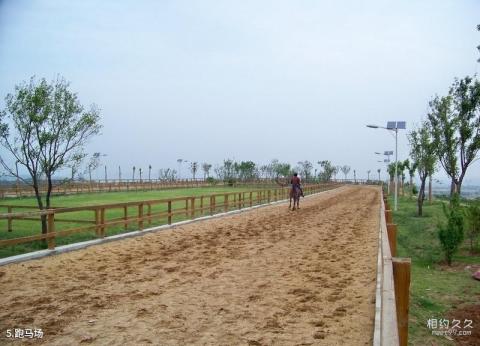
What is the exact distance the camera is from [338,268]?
8.12 meters

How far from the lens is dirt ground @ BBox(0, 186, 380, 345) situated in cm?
494

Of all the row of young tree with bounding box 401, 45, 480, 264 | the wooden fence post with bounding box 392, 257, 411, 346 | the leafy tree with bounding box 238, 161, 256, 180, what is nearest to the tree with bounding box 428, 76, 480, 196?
the row of young tree with bounding box 401, 45, 480, 264

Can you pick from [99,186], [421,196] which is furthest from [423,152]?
[99,186]

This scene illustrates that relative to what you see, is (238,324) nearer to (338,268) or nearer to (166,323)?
(166,323)

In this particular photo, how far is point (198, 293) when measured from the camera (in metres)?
6.55

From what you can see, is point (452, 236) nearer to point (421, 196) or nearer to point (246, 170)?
point (421, 196)

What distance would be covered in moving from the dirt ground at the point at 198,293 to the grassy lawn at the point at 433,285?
73 cm

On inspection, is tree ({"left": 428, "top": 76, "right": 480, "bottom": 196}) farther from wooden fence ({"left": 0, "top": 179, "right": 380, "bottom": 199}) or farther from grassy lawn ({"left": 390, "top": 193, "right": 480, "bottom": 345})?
wooden fence ({"left": 0, "top": 179, "right": 380, "bottom": 199})

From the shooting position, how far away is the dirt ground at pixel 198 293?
494 cm

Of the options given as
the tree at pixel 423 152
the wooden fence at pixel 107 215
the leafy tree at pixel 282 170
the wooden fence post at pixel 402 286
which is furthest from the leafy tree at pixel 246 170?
the wooden fence post at pixel 402 286

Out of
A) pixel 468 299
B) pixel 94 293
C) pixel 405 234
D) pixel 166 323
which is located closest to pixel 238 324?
pixel 166 323

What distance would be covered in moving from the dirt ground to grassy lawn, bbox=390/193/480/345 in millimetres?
729

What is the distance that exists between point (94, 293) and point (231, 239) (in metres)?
5.73

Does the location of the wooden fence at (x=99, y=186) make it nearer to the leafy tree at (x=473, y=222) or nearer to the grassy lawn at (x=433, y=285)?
the grassy lawn at (x=433, y=285)
